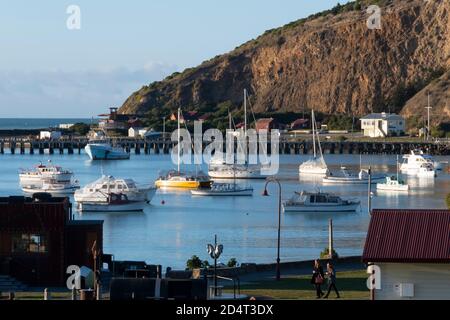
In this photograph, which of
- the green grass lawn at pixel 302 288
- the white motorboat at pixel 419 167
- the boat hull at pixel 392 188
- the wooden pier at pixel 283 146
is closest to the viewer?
the green grass lawn at pixel 302 288

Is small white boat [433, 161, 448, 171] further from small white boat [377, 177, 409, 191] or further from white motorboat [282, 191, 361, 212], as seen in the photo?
white motorboat [282, 191, 361, 212]

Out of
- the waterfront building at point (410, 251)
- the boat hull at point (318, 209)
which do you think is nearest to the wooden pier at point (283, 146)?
the boat hull at point (318, 209)

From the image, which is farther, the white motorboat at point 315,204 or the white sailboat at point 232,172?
the white sailboat at point 232,172

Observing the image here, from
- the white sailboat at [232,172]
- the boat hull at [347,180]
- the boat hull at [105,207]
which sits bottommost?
the boat hull at [105,207]

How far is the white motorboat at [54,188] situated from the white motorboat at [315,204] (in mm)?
23314

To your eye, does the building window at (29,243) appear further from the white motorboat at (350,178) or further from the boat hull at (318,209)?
the white motorboat at (350,178)

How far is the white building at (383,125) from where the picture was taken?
172375 mm

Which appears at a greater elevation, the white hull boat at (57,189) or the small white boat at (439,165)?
the small white boat at (439,165)

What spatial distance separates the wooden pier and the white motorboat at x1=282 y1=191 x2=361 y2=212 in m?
77.1

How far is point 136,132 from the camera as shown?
194500mm
